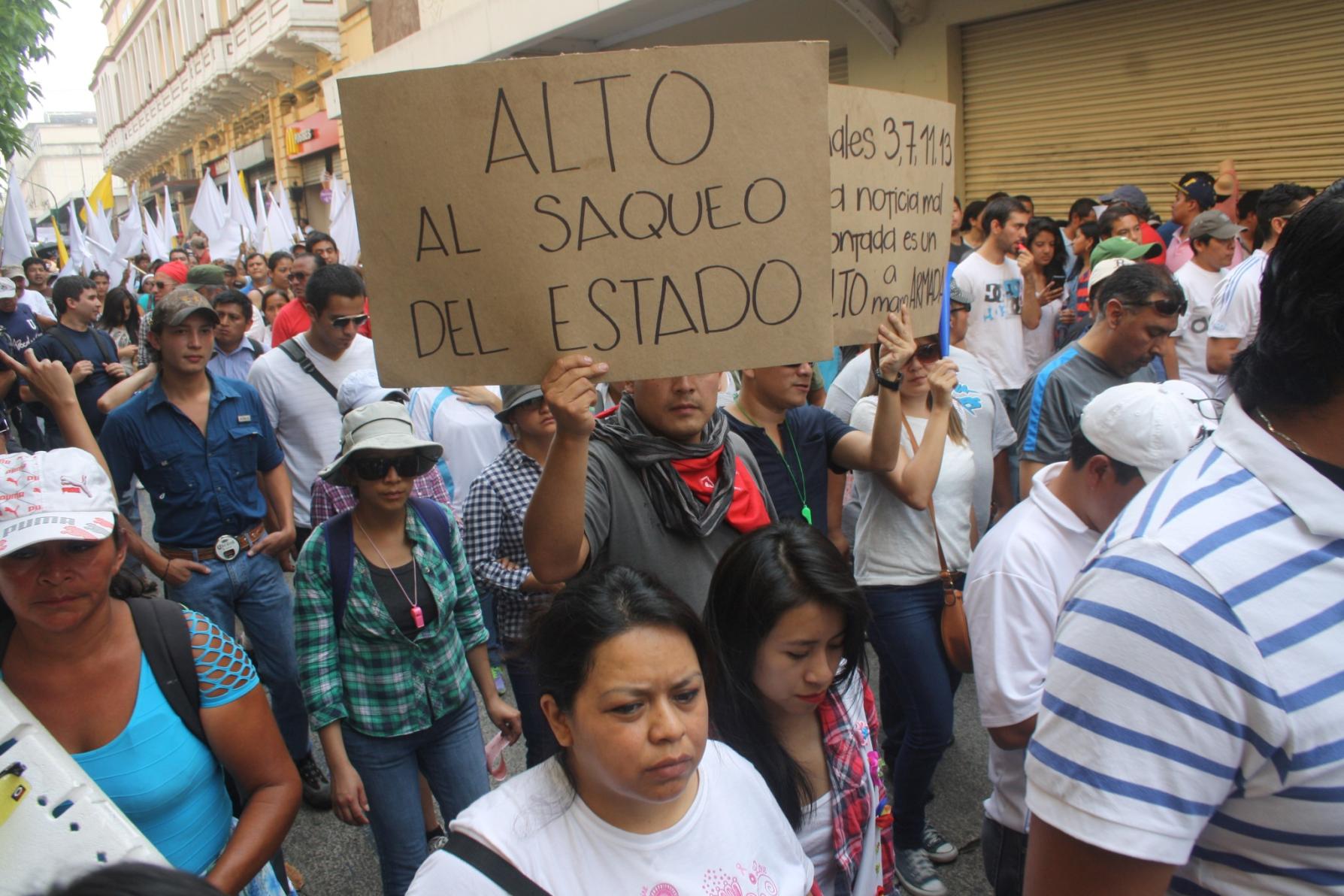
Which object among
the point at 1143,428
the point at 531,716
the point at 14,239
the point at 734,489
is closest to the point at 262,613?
the point at 531,716

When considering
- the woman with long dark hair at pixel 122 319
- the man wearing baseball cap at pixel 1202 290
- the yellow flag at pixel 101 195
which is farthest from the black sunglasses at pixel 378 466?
the yellow flag at pixel 101 195

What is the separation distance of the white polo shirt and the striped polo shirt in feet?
3.78

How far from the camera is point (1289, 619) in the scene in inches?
42.9

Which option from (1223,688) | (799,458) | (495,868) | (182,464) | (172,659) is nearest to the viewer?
(1223,688)

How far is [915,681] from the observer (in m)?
3.29

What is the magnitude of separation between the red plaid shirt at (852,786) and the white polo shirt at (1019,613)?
34cm

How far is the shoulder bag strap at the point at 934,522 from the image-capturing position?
3.30 m

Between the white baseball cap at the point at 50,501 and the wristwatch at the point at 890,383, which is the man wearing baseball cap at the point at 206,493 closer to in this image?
the white baseball cap at the point at 50,501

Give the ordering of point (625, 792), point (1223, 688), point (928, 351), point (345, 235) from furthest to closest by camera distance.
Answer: point (345, 235)
point (928, 351)
point (625, 792)
point (1223, 688)

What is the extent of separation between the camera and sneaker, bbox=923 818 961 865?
11.2ft

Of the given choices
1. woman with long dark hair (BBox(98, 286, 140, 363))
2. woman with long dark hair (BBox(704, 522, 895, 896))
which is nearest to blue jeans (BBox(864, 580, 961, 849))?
woman with long dark hair (BBox(704, 522, 895, 896))

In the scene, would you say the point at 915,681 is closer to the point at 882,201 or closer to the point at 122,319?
the point at 882,201

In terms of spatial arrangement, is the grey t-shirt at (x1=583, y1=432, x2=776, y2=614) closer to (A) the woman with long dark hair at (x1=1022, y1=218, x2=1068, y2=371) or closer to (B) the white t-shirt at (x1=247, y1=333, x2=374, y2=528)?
(B) the white t-shirt at (x1=247, y1=333, x2=374, y2=528)

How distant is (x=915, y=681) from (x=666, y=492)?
1396 millimetres
